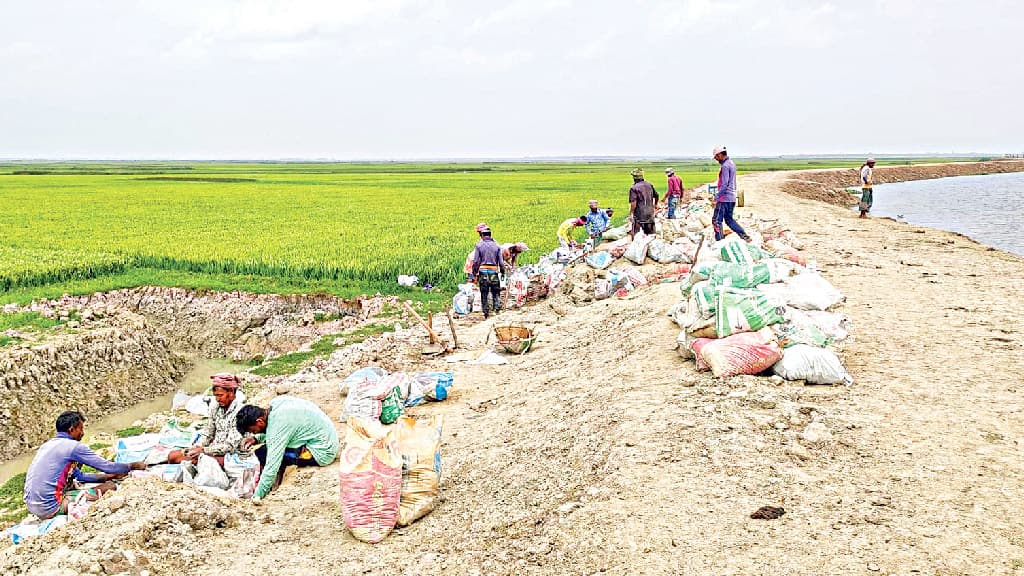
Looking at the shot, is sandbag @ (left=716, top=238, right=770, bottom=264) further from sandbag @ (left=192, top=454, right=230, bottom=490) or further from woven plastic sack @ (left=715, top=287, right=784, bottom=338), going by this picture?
sandbag @ (left=192, top=454, right=230, bottom=490)

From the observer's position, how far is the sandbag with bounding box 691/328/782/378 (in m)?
5.60

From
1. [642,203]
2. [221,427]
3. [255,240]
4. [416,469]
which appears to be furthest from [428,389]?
[255,240]

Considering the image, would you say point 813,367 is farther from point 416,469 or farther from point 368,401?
point 368,401

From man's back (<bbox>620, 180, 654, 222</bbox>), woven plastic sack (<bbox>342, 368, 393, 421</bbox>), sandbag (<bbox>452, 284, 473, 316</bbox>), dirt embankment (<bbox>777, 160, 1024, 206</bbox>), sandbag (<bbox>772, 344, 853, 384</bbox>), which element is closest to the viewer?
sandbag (<bbox>772, 344, 853, 384</bbox>)

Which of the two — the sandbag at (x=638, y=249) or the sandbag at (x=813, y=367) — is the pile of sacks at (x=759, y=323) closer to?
the sandbag at (x=813, y=367)

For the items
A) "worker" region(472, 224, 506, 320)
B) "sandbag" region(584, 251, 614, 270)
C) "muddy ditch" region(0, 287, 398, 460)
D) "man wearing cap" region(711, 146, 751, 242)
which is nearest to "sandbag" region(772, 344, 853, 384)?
"man wearing cap" region(711, 146, 751, 242)

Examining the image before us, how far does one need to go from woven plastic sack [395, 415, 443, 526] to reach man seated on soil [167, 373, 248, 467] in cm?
148

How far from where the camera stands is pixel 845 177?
55562 mm

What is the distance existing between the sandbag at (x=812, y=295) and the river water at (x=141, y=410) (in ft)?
25.6

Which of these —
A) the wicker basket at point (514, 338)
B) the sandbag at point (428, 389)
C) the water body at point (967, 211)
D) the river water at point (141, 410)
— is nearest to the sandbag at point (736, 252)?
the wicker basket at point (514, 338)

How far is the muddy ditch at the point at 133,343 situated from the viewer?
800 centimetres

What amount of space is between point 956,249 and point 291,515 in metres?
14.5

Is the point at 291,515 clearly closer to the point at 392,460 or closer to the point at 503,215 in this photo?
the point at 392,460

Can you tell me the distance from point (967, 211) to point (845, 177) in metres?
28.2
